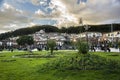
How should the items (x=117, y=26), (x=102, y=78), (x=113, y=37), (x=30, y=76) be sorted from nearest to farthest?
(x=102, y=78), (x=30, y=76), (x=113, y=37), (x=117, y=26)

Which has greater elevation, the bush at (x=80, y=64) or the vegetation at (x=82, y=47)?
the vegetation at (x=82, y=47)

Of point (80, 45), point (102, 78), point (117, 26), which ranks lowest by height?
point (102, 78)

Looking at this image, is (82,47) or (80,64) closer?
(80,64)

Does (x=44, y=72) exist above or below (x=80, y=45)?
below

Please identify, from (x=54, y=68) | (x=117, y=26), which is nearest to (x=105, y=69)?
(x=54, y=68)

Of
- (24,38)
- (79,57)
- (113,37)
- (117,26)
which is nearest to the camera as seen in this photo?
(79,57)

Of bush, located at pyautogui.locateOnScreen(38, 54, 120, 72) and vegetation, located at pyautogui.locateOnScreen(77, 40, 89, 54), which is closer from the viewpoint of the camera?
bush, located at pyautogui.locateOnScreen(38, 54, 120, 72)

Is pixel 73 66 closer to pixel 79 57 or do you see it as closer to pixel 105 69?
pixel 79 57

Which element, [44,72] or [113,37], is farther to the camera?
[113,37]

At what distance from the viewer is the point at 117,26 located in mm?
166875

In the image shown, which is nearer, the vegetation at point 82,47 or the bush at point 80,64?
the bush at point 80,64

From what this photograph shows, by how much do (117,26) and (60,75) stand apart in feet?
492

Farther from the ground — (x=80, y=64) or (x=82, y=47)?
(x=82, y=47)

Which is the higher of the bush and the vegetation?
the vegetation
